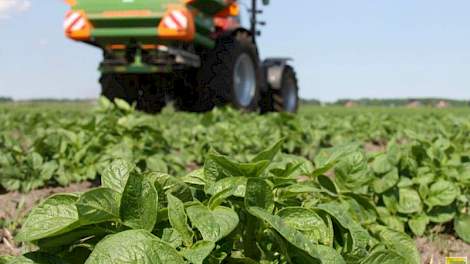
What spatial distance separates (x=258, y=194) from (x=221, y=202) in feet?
0.37

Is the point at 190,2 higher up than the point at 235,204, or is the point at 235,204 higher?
the point at 190,2

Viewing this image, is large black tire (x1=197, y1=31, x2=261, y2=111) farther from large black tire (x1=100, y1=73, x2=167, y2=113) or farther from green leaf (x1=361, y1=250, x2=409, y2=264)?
green leaf (x1=361, y1=250, x2=409, y2=264)

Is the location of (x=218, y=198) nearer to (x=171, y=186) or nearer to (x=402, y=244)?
(x=171, y=186)

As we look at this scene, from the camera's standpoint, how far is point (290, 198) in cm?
151

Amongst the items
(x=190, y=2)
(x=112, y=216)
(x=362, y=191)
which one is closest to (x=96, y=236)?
(x=112, y=216)

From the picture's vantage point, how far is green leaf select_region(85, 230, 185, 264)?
1007 mm

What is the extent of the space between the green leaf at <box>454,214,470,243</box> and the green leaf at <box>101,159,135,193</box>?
5.77ft

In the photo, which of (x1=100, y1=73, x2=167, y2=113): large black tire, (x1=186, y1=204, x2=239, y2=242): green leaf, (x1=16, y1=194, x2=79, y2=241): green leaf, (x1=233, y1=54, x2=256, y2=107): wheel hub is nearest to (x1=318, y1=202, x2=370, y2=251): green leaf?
(x1=186, y1=204, x2=239, y2=242): green leaf

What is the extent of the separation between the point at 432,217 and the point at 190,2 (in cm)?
538

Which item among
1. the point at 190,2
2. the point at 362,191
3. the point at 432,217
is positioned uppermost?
the point at 190,2

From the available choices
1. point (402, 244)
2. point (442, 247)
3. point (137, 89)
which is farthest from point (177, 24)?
point (402, 244)

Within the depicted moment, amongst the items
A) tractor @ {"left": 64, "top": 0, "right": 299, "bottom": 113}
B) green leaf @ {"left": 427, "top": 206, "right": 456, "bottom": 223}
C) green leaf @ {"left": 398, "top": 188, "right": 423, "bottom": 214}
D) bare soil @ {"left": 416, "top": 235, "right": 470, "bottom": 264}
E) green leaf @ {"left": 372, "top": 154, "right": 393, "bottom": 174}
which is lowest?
bare soil @ {"left": 416, "top": 235, "right": 470, "bottom": 264}

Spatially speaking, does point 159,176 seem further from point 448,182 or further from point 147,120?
point 147,120

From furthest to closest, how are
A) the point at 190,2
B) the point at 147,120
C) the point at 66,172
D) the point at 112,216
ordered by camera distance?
the point at 190,2 → the point at 147,120 → the point at 66,172 → the point at 112,216
